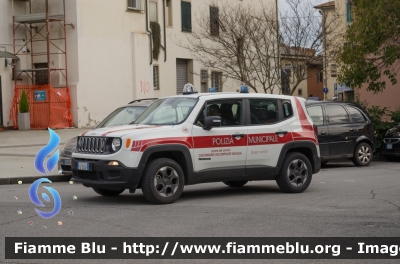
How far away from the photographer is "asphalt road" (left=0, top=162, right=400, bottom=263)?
924cm

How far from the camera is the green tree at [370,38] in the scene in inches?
937

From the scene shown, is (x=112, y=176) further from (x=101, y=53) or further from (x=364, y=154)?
(x=101, y=53)

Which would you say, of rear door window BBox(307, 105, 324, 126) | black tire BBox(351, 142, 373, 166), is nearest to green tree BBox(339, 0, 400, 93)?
black tire BBox(351, 142, 373, 166)

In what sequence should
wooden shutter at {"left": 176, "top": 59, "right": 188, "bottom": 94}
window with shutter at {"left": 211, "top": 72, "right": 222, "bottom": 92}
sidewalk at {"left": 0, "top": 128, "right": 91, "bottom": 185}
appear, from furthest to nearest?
window with shutter at {"left": 211, "top": 72, "right": 222, "bottom": 92} < wooden shutter at {"left": 176, "top": 59, "right": 188, "bottom": 94} < sidewalk at {"left": 0, "top": 128, "right": 91, "bottom": 185}

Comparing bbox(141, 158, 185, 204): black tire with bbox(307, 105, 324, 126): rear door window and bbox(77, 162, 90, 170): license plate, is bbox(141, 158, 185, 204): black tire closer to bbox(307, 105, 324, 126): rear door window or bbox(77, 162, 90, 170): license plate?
bbox(77, 162, 90, 170): license plate

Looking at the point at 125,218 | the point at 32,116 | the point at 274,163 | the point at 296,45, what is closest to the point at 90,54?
the point at 32,116

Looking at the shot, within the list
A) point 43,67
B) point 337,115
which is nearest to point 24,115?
point 43,67

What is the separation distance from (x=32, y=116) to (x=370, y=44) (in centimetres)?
1463

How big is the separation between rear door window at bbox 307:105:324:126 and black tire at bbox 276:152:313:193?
5972 mm

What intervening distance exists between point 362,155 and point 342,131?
3.60 ft

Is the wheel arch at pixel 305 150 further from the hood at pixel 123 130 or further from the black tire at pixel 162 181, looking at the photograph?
the hood at pixel 123 130

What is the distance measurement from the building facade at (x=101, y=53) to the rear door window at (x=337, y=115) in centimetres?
1517

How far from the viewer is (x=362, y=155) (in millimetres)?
20625

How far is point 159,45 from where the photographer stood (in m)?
39.1
